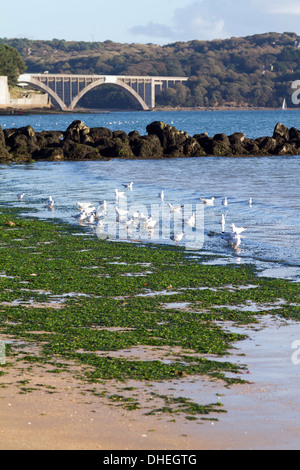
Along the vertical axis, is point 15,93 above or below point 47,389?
above

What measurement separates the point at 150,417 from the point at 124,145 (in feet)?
121

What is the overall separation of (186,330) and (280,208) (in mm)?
13290

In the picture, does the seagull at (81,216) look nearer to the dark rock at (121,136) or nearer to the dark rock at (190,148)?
the dark rock at (190,148)

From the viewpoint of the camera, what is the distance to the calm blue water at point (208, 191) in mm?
13789

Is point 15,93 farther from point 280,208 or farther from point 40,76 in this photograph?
point 280,208

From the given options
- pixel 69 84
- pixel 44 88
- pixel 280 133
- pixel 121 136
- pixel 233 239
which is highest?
pixel 69 84

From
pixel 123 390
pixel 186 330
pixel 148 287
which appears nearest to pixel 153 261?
pixel 148 287

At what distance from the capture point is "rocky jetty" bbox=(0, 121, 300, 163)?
40.6 meters

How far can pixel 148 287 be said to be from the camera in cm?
979

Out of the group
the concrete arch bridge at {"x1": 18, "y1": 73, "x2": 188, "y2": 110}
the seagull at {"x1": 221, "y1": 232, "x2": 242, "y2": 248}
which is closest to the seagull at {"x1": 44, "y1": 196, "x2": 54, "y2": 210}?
the seagull at {"x1": 221, "y1": 232, "x2": 242, "y2": 248}

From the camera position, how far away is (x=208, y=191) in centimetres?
2584

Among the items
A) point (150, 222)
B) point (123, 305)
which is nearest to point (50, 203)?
point (150, 222)

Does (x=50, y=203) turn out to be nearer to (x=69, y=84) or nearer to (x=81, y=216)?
(x=81, y=216)

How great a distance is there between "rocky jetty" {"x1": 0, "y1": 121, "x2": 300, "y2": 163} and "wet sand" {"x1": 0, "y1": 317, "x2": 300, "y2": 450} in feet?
110
